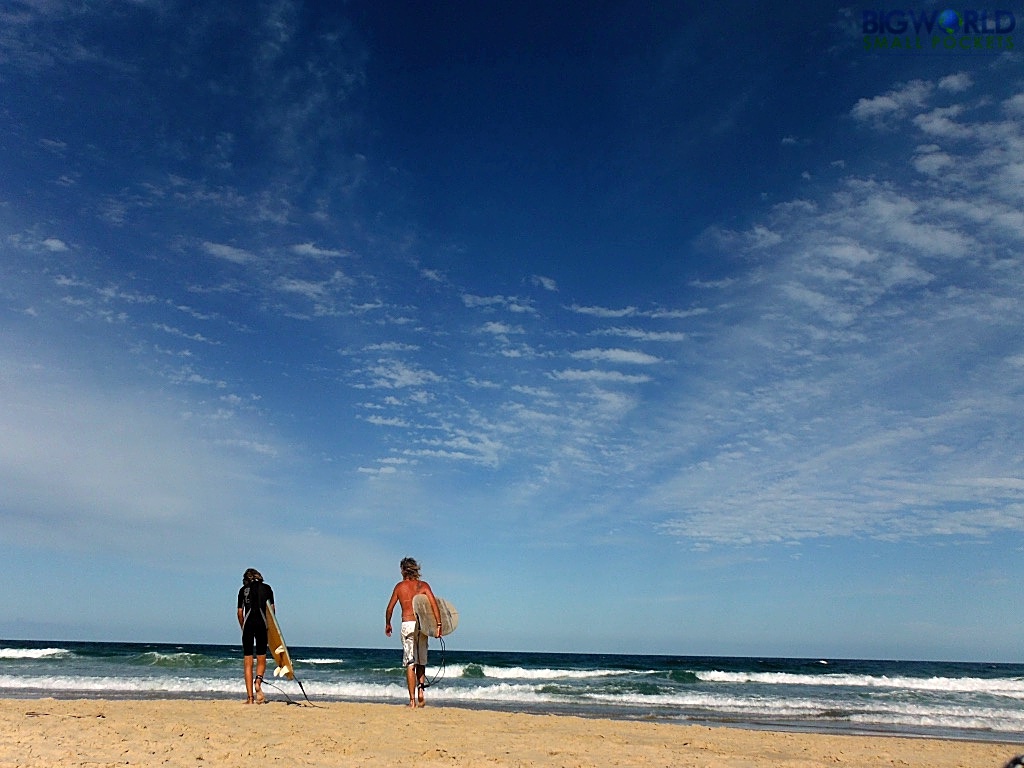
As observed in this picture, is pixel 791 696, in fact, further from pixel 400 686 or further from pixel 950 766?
pixel 950 766

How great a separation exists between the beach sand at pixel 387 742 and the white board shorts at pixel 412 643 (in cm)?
74

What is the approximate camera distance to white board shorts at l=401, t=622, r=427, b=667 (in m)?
9.85

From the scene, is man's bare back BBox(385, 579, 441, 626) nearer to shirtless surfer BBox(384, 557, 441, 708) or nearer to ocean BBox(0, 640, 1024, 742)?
shirtless surfer BBox(384, 557, 441, 708)

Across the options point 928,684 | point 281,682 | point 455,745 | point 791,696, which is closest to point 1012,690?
point 928,684

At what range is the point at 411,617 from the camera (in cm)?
992

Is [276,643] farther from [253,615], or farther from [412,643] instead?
[412,643]

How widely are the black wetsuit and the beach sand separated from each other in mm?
833

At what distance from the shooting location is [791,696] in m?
22.0

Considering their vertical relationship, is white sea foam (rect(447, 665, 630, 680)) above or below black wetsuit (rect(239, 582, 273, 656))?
below

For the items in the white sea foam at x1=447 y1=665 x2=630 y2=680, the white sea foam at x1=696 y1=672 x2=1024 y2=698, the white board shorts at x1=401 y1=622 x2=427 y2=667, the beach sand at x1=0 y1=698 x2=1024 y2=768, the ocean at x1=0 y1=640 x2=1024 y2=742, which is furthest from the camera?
the white sea foam at x1=696 y1=672 x2=1024 y2=698

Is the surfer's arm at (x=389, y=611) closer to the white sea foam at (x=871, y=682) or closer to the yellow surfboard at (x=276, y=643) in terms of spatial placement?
the yellow surfboard at (x=276, y=643)

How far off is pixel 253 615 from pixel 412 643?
7.67 ft

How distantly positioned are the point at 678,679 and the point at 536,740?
23.2 meters

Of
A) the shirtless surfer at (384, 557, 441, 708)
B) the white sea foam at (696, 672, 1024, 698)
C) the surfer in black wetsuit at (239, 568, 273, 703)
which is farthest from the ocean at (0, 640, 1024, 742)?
the shirtless surfer at (384, 557, 441, 708)
